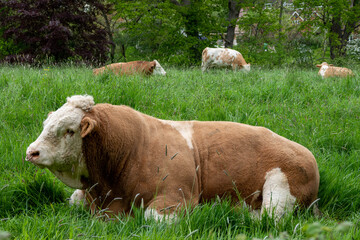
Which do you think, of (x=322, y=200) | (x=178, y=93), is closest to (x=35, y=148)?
(x=322, y=200)

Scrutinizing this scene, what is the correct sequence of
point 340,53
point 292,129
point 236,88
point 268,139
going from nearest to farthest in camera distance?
point 268,139, point 292,129, point 236,88, point 340,53

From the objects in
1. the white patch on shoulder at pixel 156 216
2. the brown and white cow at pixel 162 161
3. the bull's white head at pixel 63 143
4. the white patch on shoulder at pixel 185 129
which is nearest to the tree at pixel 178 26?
the white patch on shoulder at pixel 185 129

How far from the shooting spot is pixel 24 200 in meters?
3.13

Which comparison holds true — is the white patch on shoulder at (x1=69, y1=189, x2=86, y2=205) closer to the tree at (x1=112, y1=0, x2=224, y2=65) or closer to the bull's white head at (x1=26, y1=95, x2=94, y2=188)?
the bull's white head at (x1=26, y1=95, x2=94, y2=188)

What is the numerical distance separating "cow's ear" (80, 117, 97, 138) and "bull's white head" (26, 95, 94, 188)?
0.15 feet

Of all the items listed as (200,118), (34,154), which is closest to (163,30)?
(200,118)

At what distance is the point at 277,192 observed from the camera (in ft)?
10.4

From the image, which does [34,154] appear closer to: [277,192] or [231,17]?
[277,192]

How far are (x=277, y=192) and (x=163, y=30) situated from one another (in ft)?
68.3

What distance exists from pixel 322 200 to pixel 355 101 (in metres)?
3.34

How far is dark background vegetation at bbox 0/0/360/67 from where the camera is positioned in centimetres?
1658

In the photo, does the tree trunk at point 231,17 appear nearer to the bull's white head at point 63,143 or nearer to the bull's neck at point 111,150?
the bull's neck at point 111,150

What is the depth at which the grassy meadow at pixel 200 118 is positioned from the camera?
8.11ft

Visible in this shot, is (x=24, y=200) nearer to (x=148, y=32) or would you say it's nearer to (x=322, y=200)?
(x=322, y=200)
